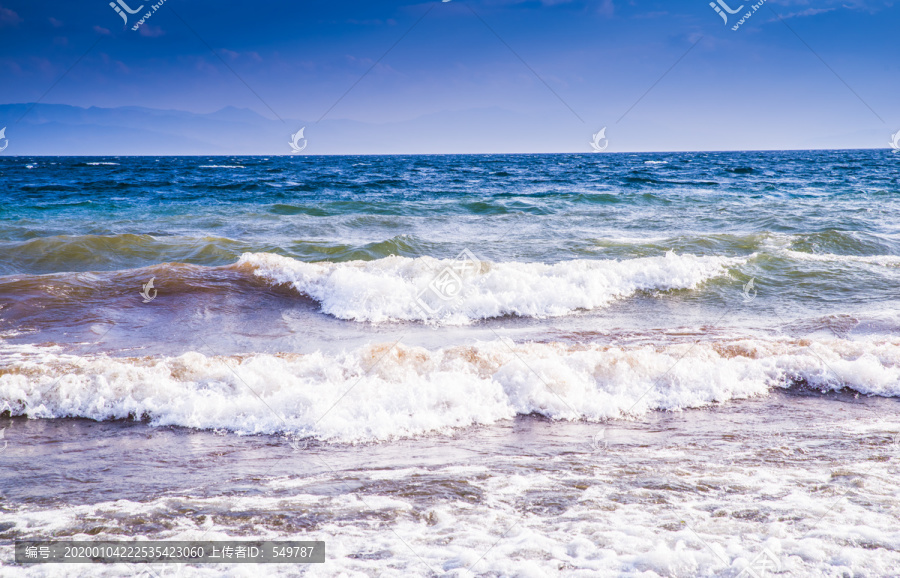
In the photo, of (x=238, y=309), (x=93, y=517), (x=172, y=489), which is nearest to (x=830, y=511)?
(x=172, y=489)

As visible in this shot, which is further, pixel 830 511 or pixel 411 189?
pixel 411 189

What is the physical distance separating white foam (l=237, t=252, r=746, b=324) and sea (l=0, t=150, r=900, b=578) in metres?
0.05

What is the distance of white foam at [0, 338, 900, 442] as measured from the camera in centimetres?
459

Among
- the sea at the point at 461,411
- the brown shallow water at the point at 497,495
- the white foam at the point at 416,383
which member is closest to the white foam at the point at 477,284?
the sea at the point at 461,411

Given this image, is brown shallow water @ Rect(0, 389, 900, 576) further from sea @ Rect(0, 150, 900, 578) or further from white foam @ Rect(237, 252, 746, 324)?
white foam @ Rect(237, 252, 746, 324)

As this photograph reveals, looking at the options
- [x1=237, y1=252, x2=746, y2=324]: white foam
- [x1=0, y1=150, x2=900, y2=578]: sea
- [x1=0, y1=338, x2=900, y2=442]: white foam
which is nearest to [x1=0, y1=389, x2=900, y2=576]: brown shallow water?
[x1=0, y1=150, x2=900, y2=578]: sea

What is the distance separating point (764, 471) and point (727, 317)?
15.3 feet

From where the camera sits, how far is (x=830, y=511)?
313 cm

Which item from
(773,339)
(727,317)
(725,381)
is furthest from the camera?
(727,317)

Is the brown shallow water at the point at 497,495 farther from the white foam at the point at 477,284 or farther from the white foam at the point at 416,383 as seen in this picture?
the white foam at the point at 477,284

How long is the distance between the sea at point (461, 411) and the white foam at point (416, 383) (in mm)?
26

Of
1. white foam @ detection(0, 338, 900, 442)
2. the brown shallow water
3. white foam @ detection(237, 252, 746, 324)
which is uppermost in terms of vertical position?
white foam @ detection(237, 252, 746, 324)

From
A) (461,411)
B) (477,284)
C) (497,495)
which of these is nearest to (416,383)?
(461,411)

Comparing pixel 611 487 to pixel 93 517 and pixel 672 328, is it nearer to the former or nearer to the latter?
pixel 93 517
